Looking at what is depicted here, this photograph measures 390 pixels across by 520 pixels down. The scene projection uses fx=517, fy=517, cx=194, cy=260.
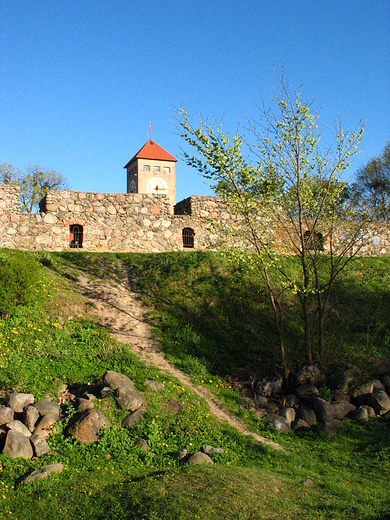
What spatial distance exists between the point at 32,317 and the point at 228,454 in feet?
18.0

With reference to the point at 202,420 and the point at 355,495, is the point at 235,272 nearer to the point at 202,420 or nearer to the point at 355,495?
the point at 202,420

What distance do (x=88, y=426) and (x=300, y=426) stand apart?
14.1 ft

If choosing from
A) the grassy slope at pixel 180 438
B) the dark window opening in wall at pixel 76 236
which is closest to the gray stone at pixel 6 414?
the grassy slope at pixel 180 438

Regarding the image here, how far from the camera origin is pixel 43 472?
723 cm

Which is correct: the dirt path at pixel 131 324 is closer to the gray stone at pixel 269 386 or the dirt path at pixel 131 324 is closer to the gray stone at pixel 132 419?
the gray stone at pixel 269 386

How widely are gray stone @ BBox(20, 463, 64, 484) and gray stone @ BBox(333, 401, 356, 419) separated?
592cm

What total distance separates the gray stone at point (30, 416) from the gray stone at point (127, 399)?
1468 mm

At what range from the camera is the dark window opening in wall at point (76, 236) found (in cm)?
1819

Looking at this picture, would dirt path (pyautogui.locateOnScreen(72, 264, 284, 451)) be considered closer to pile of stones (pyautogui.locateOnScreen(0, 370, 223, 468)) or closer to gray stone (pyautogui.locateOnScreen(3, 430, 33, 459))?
pile of stones (pyautogui.locateOnScreen(0, 370, 223, 468))

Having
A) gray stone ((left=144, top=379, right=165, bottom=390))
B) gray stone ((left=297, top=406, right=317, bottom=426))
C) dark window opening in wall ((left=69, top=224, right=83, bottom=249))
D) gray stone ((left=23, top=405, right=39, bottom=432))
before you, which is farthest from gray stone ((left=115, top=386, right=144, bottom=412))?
dark window opening in wall ((left=69, top=224, right=83, bottom=249))

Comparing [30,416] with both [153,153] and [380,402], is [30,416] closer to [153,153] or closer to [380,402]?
[380,402]

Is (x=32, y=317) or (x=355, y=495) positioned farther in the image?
(x=32, y=317)

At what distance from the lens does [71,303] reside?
43.1ft

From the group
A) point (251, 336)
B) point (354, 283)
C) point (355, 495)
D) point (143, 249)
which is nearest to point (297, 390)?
point (251, 336)
